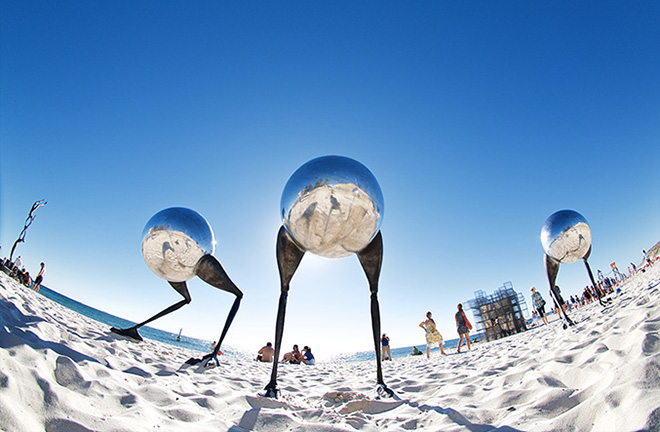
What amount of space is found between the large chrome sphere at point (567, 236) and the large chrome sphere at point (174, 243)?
7462 mm

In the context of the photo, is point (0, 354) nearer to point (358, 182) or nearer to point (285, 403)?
point (285, 403)

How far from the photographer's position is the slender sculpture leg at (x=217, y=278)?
15.4 feet

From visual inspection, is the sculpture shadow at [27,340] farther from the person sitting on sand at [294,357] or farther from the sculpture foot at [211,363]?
the person sitting on sand at [294,357]

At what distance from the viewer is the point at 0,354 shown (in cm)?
179

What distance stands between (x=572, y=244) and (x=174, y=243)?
323 inches

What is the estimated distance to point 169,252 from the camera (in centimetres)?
438

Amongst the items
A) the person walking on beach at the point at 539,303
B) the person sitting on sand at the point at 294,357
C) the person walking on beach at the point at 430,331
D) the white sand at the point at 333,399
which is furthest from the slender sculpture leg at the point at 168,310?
the person walking on beach at the point at 539,303

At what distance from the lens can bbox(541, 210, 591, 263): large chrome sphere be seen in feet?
19.8

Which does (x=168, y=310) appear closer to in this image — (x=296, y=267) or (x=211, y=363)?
(x=211, y=363)

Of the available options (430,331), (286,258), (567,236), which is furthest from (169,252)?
(430,331)

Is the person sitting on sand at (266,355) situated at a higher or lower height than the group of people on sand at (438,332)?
lower

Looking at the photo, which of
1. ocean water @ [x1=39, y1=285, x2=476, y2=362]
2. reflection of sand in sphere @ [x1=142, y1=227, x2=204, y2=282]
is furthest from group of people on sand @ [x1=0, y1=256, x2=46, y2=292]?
reflection of sand in sphere @ [x1=142, y1=227, x2=204, y2=282]

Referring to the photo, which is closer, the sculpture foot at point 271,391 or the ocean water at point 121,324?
the sculpture foot at point 271,391

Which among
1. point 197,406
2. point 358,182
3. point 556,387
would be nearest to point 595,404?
point 556,387
